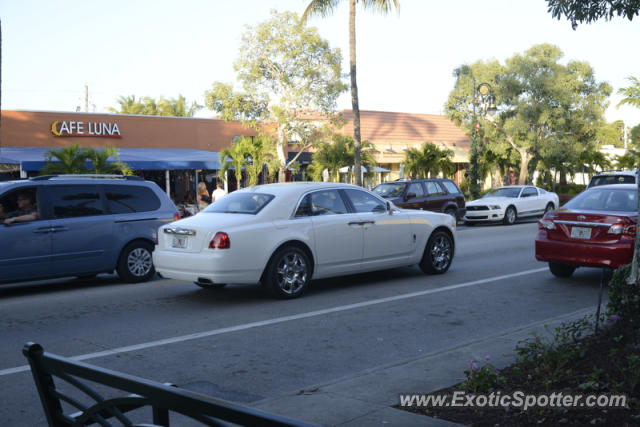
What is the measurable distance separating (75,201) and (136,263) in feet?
Result: 4.68

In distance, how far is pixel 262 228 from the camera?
28.5ft

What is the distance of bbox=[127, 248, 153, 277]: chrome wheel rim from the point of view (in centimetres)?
1089

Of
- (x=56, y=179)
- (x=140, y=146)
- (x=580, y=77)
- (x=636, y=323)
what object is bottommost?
(x=636, y=323)

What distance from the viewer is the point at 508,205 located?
2423 centimetres

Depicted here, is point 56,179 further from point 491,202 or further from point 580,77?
point 580,77

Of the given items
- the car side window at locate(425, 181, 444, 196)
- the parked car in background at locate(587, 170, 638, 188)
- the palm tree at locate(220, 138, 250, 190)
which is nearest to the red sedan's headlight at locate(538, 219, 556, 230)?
the parked car in background at locate(587, 170, 638, 188)

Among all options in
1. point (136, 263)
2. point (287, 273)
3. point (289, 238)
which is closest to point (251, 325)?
point (287, 273)

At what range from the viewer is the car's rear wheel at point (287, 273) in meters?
8.75

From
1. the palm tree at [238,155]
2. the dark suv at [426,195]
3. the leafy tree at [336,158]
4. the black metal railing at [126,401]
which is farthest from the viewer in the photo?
the leafy tree at [336,158]

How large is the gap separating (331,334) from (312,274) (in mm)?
2226

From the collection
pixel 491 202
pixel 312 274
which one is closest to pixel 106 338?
pixel 312 274

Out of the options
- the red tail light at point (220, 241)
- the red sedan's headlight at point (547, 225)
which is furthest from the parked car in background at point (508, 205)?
the red tail light at point (220, 241)

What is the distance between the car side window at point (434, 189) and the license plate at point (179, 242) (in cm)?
1435

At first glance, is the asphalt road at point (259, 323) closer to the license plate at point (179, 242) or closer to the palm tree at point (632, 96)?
the license plate at point (179, 242)
